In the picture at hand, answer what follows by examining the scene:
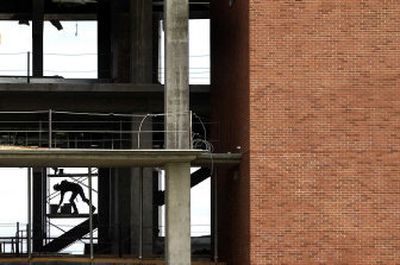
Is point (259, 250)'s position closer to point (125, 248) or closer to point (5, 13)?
point (125, 248)

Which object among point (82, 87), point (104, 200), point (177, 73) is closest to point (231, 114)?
point (177, 73)

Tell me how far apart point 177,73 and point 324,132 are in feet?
13.9

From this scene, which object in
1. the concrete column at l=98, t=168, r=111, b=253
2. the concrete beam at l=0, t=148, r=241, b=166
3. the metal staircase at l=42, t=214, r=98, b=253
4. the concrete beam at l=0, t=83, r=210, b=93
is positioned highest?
the concrete beam at l=0, t=83, r=210, b=93

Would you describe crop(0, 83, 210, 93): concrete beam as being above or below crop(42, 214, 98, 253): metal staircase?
above

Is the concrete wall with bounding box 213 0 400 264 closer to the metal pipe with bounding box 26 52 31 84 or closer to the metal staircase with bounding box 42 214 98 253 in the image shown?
the metal pipe with bounding box 26 52 31 84

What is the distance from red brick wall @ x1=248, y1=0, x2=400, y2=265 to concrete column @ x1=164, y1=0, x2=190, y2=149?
2.04 meters

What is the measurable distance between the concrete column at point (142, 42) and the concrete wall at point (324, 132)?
9.28 meters

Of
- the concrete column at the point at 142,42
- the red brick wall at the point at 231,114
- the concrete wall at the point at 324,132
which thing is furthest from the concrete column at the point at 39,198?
the concrete wall at the point at 324,132

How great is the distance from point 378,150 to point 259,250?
3.87 m

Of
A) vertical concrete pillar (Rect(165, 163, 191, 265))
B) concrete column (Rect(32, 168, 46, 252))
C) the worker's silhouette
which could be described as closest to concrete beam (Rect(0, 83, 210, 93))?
vertical concrete pillar (Rect(165, 163, 191, 265))

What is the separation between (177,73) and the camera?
26.0m

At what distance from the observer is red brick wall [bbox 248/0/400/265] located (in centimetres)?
2423

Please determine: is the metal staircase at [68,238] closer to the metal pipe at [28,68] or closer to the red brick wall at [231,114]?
the metal pipe at [28,68]

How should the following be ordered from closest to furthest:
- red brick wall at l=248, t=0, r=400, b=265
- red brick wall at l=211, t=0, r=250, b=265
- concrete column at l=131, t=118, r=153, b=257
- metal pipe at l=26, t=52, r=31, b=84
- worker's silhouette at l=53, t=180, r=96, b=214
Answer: red brick wall at l=248, t=0, r=400, b=265, red brick wall at l=211, t=0, r=250, b=265, concrete column at l=131, t=118, r=153, b=257, metal pipe at l=26, t=52, r=31, b=84, worker's silhouette at l=53, t=180, r=96, b=214
